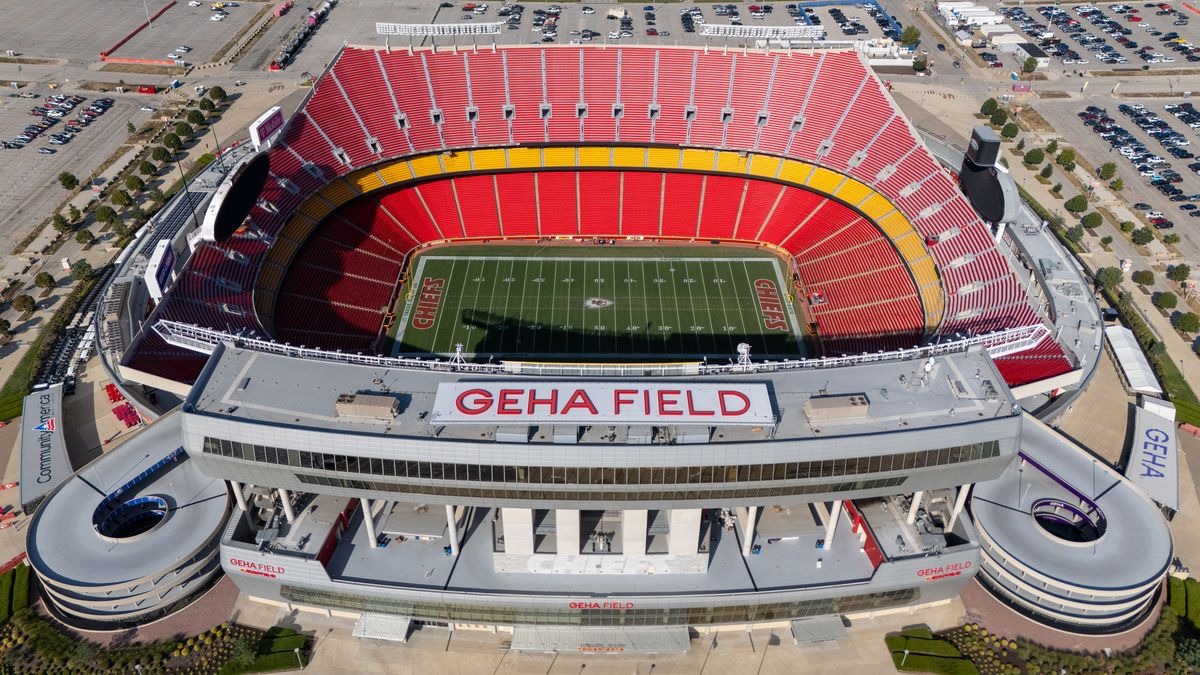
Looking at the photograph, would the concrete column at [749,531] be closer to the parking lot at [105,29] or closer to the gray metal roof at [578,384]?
the gray metal roof at [578,384]

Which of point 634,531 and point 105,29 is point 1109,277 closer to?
point 634,531

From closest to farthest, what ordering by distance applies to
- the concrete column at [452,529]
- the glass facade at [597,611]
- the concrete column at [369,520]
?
the concrete column at [452,529] < the glass facade at [597,611] < the concrete column at [369,520]

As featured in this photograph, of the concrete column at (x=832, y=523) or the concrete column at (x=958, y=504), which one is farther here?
the concrete column at (x=958, y=504)

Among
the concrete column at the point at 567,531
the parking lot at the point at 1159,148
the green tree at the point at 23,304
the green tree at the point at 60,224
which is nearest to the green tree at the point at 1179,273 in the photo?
the parking lot at the point at 1159,148

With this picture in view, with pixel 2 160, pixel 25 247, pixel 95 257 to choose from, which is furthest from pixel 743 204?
pixel 2 160

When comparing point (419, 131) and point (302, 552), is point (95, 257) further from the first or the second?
point (302, 552)

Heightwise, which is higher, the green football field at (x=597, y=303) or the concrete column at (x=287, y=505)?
the concrete column at (x=287, y=505)
